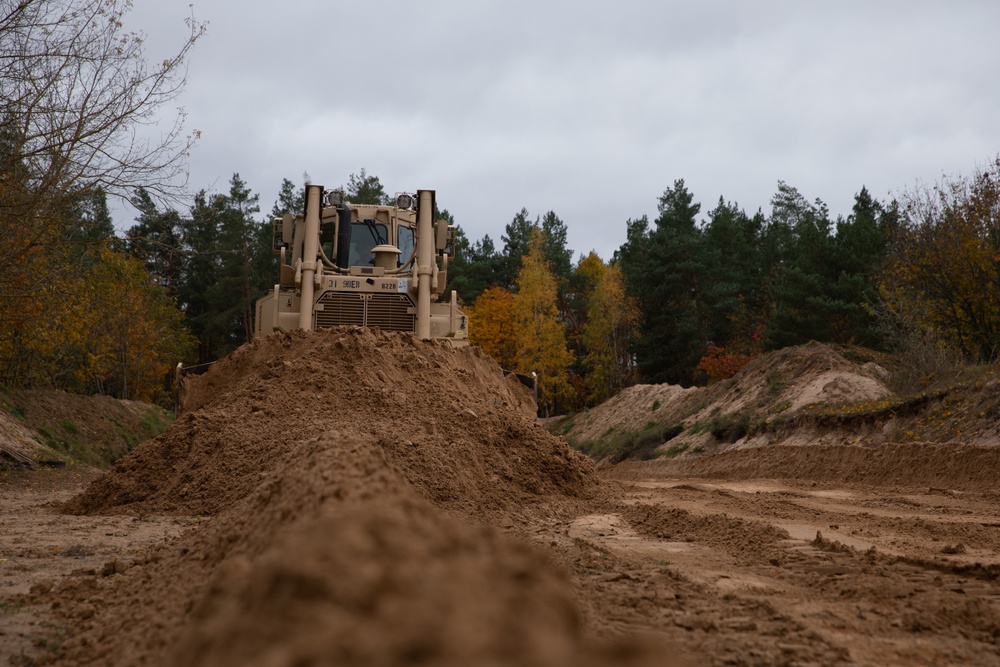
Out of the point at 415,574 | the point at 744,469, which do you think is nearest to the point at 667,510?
the point at 415,574

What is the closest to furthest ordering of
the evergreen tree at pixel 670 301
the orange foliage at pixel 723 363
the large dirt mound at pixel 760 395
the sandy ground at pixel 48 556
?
1. the sandy ground at pixel 48 556
2. the large dirt mound at pixel 760 395
3. the orange foliage at pixel 723 363
4. the evergreen tree at pixel 670 301

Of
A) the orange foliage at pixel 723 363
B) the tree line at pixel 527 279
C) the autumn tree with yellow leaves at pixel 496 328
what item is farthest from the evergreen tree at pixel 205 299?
the orange foliage at pixel 723 363

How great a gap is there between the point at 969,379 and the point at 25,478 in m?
18.3

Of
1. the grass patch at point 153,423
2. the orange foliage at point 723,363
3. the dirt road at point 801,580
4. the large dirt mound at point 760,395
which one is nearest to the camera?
the dirt road at point 801,580

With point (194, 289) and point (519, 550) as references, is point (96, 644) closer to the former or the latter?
point (519, 550)

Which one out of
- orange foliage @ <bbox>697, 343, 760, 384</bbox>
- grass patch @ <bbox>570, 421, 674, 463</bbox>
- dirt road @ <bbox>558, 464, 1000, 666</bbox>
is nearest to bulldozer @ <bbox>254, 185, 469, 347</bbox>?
dirt road @ <bbox>558, 464, 1000, 666</bbox>

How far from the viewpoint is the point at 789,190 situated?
72375 millimetres

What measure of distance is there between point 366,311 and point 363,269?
36.7 inches

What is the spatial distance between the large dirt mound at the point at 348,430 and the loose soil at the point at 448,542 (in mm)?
36

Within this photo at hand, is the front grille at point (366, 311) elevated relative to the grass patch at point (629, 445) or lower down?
elevated

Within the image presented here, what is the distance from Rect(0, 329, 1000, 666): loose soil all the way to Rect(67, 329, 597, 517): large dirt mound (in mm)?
36

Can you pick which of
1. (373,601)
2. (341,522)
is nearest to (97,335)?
(341,522)

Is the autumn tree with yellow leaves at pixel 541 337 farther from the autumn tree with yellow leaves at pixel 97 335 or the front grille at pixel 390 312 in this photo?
the front grille at pixel 390 312

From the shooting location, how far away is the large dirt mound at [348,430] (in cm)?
946
